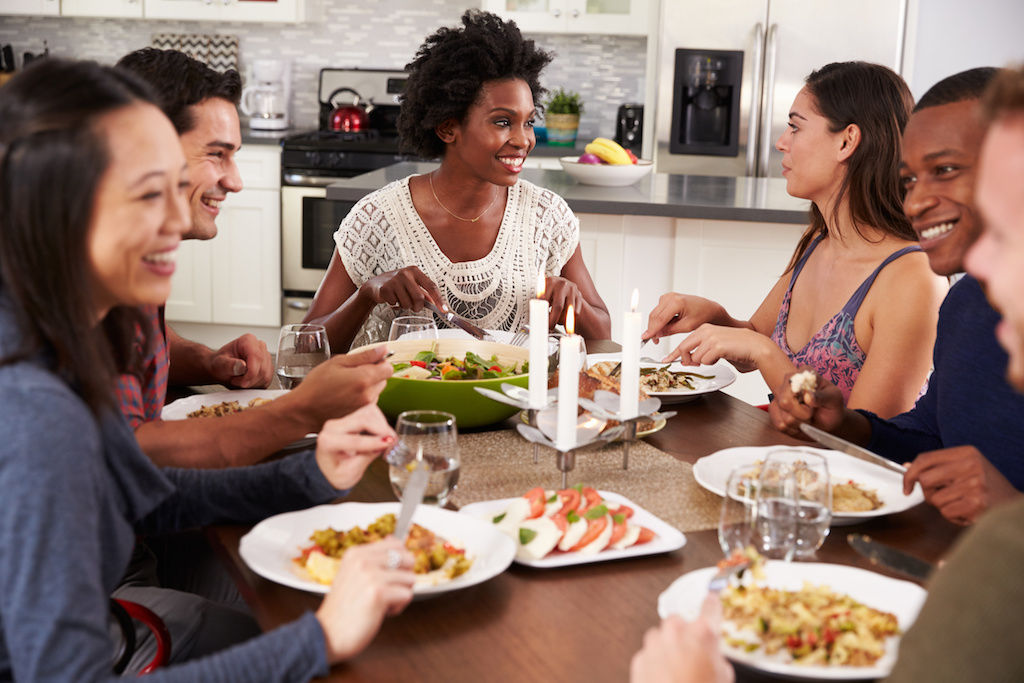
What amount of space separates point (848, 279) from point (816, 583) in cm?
122

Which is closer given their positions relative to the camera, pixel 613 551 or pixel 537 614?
pixel 537 614

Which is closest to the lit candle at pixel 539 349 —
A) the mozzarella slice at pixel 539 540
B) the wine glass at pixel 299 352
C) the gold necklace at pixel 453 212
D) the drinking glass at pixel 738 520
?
the mozzarella slice at pixel 539 540

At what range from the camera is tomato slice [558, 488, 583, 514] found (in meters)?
1.30

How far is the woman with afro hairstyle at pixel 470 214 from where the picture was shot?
2.65m

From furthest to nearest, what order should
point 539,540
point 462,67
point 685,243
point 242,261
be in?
point 242,261
point 685,243
point 462,67
point 539,540

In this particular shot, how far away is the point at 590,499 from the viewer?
1.32 m

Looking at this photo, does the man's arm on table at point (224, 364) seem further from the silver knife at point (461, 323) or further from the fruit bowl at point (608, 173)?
the fruit bowl at point (608, 173)

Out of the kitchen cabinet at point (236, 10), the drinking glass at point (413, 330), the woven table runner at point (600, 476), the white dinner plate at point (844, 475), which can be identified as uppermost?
the kitchen cabinet at point (236, 10)

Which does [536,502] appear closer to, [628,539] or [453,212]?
[628,539]

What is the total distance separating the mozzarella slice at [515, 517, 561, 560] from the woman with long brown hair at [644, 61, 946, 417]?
31.7 inches

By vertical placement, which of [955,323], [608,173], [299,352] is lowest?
[299,352]

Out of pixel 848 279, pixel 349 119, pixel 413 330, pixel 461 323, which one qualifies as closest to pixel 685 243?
pixel 848 279

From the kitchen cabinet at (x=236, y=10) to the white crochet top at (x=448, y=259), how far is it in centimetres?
311

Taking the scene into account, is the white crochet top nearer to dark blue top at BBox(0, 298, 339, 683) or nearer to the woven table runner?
the woven table runner
